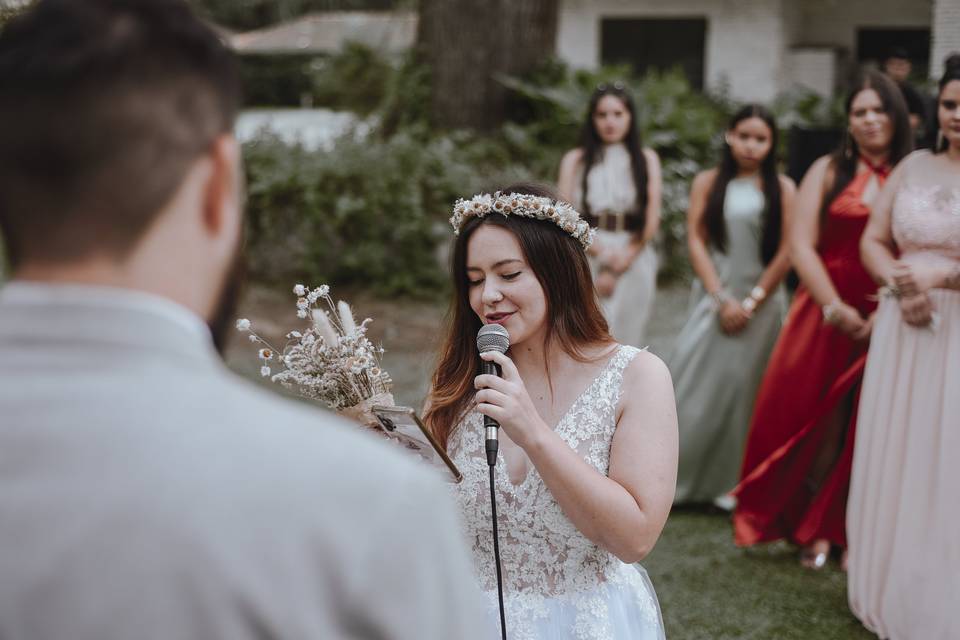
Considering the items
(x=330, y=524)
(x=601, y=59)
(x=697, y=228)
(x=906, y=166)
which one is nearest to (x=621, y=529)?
(x=330, y=524)

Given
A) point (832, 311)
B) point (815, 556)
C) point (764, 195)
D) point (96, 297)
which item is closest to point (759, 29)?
Answer: point (764, 195)

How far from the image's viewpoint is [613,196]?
6.89 m

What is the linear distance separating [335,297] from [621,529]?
27.3ft

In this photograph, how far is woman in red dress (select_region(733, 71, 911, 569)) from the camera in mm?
5090

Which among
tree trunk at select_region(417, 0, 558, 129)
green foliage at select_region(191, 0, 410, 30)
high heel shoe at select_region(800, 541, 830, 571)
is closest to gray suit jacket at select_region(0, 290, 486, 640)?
high heel shoe at select_region(800, 541, 830, 571)

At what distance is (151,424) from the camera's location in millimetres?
898

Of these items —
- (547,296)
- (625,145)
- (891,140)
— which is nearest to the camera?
(547,296)

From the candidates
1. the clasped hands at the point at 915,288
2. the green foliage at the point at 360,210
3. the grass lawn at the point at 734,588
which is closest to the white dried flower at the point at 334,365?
the grass lawn at the point at 734,588

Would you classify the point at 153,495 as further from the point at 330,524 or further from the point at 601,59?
the point at 601,59

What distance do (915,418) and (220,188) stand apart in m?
3.81

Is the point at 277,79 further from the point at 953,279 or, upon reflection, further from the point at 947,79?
the point at 953,279

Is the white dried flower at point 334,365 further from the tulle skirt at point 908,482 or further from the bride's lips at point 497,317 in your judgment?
the tulle skirt at point 908,482

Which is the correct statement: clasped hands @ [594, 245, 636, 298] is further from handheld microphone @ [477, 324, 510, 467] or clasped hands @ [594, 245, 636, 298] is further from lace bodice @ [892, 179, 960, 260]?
handheld microphone @ [477, 324, 510, 467]

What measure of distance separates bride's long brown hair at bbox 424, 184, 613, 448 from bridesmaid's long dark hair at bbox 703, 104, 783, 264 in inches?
133
